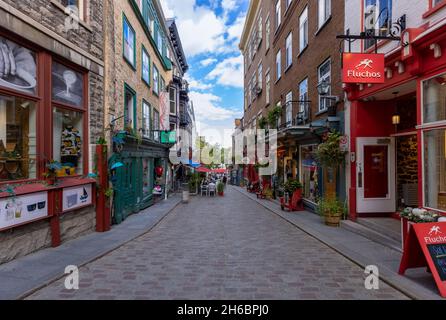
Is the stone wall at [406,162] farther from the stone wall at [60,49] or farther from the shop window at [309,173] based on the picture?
the stone wall at [60,49]

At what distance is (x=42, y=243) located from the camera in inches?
257

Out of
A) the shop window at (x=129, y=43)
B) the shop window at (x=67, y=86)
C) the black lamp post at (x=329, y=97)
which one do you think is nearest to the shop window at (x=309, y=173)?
the black lamp post at (x=329, y=97)

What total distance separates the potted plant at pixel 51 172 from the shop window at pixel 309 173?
969 centimetres

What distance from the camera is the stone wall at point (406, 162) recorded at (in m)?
9.12

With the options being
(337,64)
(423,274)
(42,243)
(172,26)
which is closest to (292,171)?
(337,64)

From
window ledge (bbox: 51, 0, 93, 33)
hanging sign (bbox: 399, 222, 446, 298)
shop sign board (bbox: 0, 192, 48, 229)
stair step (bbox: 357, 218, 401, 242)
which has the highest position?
window ledge (bbox: 51, 0, 93, 33)

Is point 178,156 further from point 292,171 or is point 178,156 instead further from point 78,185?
point 78,185

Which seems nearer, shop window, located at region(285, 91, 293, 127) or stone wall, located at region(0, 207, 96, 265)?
stone wall, located at region(0, 207, 96, 265)

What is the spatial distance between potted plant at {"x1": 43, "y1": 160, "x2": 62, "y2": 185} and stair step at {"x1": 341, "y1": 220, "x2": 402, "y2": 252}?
310 inches

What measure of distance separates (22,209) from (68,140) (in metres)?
2.62

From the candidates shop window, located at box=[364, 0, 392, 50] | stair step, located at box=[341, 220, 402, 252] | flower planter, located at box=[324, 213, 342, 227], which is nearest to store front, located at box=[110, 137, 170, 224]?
flower planter, located at box=[324, 213, 342, 227]

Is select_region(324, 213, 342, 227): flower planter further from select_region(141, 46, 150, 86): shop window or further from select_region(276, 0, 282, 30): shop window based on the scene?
select_region(276, 0, 282, 30): shop window

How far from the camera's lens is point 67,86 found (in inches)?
304

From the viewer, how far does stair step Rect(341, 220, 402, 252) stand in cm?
682
